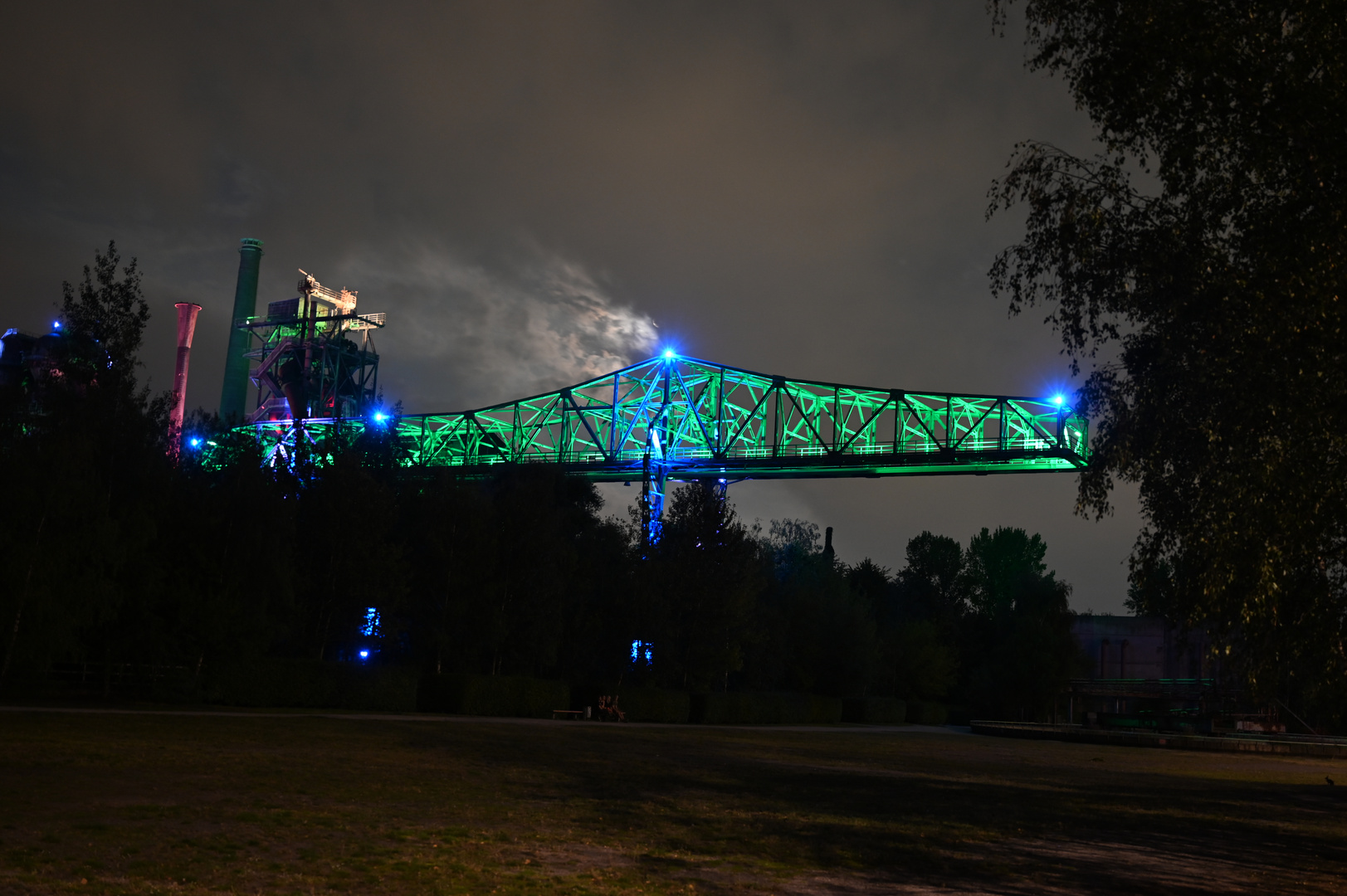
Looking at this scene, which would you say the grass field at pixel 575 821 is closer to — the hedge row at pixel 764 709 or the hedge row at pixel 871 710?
the hedge row at pixel 764 709

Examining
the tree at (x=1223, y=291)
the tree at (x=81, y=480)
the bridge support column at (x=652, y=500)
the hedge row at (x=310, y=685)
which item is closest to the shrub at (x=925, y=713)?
the bridge support column at (x=652, y=500)

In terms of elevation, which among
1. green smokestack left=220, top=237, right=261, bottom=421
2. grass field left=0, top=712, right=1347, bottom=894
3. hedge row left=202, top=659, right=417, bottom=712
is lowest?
grass field left=0, top=712, right=1347, bottom=894

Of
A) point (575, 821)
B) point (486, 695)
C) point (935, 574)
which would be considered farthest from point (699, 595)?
point (935, 574)

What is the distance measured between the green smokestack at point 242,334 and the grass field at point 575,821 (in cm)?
7264

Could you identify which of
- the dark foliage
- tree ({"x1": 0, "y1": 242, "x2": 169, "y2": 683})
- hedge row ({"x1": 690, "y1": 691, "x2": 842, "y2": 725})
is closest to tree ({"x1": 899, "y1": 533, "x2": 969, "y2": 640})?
the dark foliage

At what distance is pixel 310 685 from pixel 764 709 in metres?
23.4

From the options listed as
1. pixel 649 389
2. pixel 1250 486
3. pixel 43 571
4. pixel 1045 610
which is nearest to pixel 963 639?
pixel 1045 610

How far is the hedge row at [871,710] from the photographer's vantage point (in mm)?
62594

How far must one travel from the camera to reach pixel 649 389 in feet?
262

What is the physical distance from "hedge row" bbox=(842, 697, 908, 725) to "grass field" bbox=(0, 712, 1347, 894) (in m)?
39.2

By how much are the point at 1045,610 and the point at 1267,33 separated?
7408 centimetres

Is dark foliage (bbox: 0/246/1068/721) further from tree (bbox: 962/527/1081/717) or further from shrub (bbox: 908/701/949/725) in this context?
tree (bbox: 962/527/1081/717)

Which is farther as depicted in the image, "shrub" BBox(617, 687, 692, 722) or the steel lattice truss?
the steel lattice truss

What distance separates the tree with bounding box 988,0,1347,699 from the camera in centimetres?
1168
